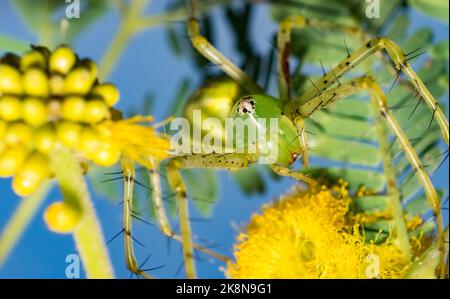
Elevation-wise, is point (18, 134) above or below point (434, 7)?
below

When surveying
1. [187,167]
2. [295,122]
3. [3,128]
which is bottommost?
[3,128]

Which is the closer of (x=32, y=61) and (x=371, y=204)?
(x=32, y=61)

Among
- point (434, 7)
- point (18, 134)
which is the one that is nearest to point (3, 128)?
point (18, 134)

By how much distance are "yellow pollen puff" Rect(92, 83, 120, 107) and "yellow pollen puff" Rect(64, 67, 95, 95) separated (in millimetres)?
22

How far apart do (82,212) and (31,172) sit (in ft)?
0.26

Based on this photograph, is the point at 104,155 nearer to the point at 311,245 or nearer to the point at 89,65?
the point at 89,65

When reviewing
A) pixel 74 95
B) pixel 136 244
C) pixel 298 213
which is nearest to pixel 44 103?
pixel 74 95

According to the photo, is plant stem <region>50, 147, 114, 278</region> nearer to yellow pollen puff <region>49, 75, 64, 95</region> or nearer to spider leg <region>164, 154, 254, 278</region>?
yellow pollen puff <region>49, 75, 64, 95</region>

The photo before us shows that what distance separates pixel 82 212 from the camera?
2.91 ft

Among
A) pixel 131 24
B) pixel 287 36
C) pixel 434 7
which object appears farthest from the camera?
pixel 131 24

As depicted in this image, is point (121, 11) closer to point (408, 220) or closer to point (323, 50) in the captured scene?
point (323, 50)

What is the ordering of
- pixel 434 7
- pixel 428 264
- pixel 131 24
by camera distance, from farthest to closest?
1. pixel 131 24
2. pixel 434 7
3. pixel 428 264

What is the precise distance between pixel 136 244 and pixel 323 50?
66 cm
